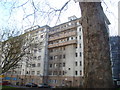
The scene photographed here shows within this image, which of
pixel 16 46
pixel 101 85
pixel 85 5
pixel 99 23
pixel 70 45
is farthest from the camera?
pixel 70 45

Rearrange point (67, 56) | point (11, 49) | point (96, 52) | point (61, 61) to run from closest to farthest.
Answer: point (96, 52) < point (11, 49) < point (67, 56) < point (61, 61)

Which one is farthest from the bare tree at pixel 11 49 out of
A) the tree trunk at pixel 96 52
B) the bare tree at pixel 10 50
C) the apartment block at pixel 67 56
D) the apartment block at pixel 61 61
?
the apartment block at pixel 67 56

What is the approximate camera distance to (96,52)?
6.23 ft

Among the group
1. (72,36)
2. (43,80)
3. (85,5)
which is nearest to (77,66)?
(72,36)

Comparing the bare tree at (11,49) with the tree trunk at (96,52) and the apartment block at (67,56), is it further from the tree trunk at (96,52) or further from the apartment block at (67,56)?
the apartment block at (67,56)

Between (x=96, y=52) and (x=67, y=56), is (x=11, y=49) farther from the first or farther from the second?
(x=67, y=56)

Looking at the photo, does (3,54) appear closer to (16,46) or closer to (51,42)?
(16,46)

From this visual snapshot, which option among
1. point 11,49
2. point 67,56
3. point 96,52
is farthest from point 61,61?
point 96,52

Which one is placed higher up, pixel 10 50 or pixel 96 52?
pixel 10 50

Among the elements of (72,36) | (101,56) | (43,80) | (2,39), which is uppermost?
(72,36)

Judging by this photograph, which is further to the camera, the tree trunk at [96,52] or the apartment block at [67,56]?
the apartment block at [67,56]

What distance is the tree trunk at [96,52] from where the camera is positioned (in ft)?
5.92

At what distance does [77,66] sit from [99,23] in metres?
27.0

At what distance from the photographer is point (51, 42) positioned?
3672 cm
